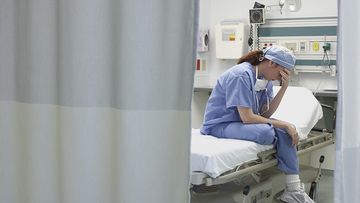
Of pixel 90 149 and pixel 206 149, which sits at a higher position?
pixel 90 149

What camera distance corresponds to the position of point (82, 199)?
1.31m

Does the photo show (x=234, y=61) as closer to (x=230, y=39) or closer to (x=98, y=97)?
(x=230, y=39)

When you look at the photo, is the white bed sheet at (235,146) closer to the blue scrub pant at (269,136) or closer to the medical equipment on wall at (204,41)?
the blue scrub pant at (269,136)

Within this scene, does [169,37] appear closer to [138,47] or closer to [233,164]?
[138,47]

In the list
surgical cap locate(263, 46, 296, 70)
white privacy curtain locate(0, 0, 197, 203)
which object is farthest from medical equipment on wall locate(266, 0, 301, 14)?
white privacy curtain locate(0, 0, 197, 203)

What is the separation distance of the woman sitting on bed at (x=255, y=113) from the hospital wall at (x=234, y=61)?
57.4 inches

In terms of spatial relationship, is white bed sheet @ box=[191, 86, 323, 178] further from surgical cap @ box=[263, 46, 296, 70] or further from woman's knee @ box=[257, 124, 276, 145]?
surgical cap @ box=[263, 46, 296, 70]

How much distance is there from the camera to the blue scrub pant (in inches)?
122

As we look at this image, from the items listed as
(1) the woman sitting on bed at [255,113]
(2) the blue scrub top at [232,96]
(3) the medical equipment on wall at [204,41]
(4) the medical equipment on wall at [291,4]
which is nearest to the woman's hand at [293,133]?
(1) the woman sitting on bed at [255,113]

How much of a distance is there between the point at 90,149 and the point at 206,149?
155cm

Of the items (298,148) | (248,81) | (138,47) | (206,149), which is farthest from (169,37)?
(298,148)

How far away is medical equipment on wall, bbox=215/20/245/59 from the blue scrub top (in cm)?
188

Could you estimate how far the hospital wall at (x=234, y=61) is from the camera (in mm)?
4953

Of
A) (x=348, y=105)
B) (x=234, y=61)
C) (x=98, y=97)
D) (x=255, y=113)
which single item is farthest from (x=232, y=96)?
(x=234, y=61)
